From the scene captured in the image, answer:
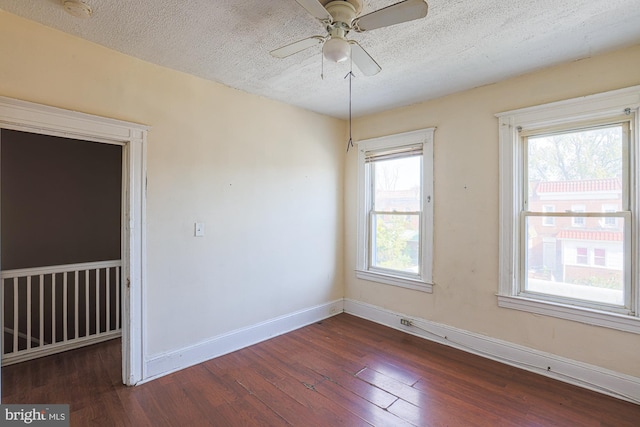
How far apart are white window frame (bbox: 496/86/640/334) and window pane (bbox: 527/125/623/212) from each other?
83mm

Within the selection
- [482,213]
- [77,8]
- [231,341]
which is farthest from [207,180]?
[482,213]

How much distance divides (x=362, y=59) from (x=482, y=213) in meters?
1.94

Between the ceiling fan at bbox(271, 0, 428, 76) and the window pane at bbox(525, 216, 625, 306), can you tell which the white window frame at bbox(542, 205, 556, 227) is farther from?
the ceiling fan at bbox(271, 0, 428, 76)

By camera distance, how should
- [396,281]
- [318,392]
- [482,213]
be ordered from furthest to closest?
[396,281] → [482,213] → [318,392]

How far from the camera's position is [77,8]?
5.91ft

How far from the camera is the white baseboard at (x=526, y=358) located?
7.59 ft

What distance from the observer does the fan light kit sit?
177 cm

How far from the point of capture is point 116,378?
99.8 inches

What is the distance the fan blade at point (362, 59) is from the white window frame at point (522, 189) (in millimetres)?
1536

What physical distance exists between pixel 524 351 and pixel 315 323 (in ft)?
7.04

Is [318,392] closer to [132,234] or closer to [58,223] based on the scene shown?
[132,234]

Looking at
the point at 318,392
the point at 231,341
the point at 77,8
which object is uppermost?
the point at 77,8

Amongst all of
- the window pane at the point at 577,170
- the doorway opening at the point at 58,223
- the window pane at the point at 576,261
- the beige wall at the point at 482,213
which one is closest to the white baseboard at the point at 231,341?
the beige wall at the point at 482,213

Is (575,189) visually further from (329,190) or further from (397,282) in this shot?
(329,190)
